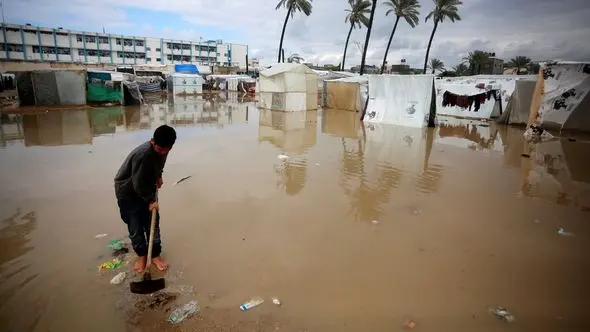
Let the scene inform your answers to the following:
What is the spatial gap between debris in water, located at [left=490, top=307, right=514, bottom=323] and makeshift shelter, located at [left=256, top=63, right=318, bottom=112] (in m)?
15.4

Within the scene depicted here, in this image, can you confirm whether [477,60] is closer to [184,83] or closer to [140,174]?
[184,83]

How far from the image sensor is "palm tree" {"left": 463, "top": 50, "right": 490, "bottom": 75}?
38.1m

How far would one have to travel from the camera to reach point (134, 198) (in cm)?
288

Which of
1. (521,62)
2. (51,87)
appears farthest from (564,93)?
(521,62)

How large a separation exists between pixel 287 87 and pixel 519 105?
1069cm

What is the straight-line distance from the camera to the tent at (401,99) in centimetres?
1263

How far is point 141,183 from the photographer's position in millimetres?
2725

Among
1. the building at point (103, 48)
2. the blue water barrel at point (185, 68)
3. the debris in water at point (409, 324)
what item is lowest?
the debris in water at point (409, 324)

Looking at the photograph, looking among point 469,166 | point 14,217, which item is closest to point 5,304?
point 14,217

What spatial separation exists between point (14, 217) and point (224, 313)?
3.49 metres

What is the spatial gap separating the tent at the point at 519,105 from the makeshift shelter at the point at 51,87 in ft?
68.2

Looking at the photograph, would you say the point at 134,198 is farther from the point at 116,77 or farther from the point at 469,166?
the point at 116,77

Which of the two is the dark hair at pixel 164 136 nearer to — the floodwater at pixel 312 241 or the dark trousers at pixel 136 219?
the dark trousers at pixel 136 219

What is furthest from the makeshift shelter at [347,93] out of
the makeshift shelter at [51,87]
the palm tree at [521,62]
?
the palm tree at [521,62]
